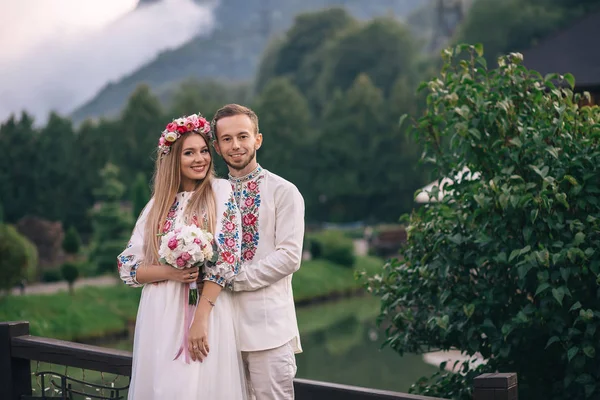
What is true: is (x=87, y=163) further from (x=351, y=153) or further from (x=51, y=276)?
(x=351, y=153)

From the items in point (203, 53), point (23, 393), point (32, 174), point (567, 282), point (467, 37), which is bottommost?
point (23, 393)

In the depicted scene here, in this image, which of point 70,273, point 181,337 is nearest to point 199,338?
point 181,337

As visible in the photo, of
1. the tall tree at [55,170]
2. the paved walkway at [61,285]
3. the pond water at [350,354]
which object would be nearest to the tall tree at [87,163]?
the tall tree at [55,170]

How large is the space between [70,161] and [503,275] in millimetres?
27564

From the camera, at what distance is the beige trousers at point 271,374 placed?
3.10 m

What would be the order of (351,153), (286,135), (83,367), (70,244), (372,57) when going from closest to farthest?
(83,367), (70,244), (351,153), (286,135), (372,57)

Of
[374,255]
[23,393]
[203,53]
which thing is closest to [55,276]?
[374,255]

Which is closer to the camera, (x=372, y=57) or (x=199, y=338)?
(x=199, y=338)

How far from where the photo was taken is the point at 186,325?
3.04 meters

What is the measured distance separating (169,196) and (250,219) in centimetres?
31

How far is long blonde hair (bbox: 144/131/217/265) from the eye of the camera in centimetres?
313

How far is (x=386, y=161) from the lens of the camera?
122 feet

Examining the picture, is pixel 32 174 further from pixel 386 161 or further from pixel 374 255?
pixel 386 161

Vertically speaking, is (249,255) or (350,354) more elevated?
(249,255)
